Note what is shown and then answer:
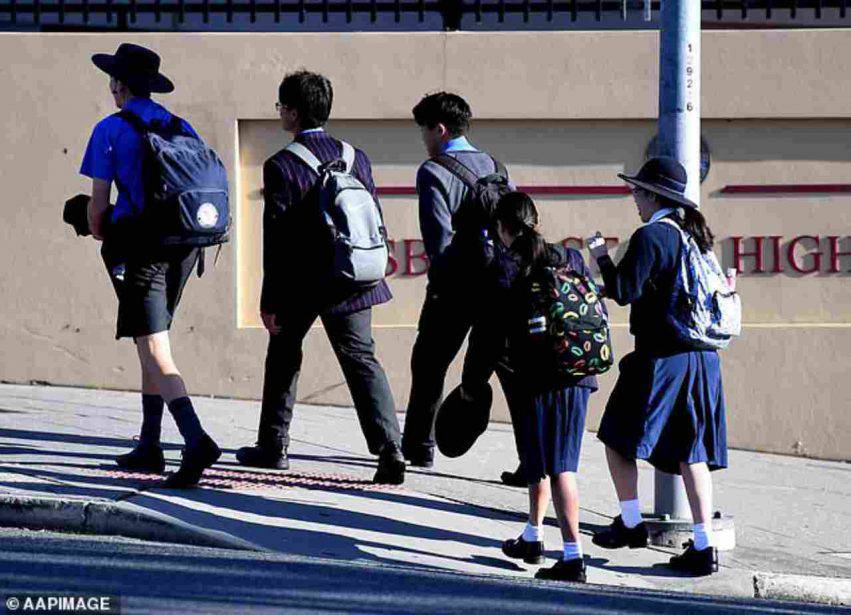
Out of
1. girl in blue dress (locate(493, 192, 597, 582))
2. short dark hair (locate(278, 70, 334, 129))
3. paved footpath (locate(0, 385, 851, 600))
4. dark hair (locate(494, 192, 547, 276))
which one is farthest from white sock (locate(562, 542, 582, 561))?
short dark hair (locate(278, 70, 334, 129))

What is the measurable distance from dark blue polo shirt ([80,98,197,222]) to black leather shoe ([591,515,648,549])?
8.66ft

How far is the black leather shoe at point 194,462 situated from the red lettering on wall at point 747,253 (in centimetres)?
445

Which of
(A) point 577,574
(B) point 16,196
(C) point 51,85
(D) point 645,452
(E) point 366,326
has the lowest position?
(A) point 577,574

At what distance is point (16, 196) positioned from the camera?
10523mm

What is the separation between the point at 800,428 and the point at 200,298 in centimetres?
401

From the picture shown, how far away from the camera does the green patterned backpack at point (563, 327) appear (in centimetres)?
657

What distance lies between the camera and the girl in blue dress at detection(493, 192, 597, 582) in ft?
21.7

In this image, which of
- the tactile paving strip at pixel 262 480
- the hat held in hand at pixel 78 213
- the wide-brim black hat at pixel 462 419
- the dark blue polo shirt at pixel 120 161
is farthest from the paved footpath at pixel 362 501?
the dark blue polo shirt at pixel 120 161

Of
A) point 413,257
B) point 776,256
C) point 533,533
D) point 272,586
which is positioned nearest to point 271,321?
point 533,533

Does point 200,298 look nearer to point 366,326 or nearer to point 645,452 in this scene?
→ point 366,326

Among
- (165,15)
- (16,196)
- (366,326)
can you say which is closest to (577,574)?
(366,326)

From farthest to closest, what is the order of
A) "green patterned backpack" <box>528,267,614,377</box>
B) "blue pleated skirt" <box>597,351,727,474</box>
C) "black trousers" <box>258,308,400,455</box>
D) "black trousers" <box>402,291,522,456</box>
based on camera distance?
1. "black trousers" <box>402,291,522,456</box>
2. "black trousers" <box>258,308,400,455</box>
3. "blue pleated skirt" <box>597,351,727,474</box>
4. "green patterned backpack" <box>528,267,614,377</box>

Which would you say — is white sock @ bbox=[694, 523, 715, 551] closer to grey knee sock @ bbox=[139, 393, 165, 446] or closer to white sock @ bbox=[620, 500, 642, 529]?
white sock @ bbox=[620, 500, 642, 529]

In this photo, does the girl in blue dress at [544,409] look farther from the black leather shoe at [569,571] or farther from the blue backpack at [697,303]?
the blue backpack at [697,303]
